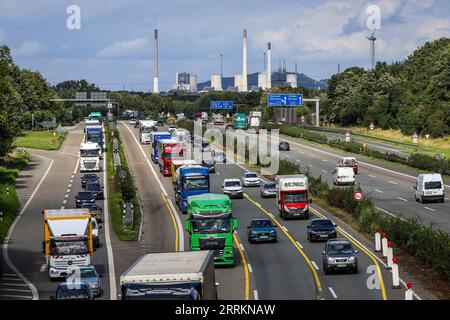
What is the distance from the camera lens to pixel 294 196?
59000mm

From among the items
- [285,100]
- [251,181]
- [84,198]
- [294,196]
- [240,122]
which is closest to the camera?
[294,196]

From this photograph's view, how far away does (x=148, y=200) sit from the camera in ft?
240

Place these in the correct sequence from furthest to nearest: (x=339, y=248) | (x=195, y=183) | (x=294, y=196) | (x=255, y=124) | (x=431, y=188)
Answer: (x=255, y=124) < (x=431, y=188) < (x=195, y=183) < (x=294, y=196) < (x=339, y=248)

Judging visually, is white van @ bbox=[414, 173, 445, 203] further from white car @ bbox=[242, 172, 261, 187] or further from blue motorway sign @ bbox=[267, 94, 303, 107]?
blue motorway sign @ bbox=[267, 94, 303, 107]

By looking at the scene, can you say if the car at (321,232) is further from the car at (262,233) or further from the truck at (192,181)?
the truck at (192,181)

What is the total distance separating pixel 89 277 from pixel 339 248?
1111 centimetres

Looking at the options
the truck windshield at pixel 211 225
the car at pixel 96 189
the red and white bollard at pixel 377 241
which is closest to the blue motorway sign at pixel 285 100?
the car at pixel 96 189

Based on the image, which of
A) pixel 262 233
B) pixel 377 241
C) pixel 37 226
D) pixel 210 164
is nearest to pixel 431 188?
pixel 262 233

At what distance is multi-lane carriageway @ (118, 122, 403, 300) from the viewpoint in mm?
34344

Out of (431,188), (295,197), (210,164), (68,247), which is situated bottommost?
(210,164)

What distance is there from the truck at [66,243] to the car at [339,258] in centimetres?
1074

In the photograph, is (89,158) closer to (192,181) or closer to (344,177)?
(344,177)

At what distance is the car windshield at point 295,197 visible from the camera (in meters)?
58.9
